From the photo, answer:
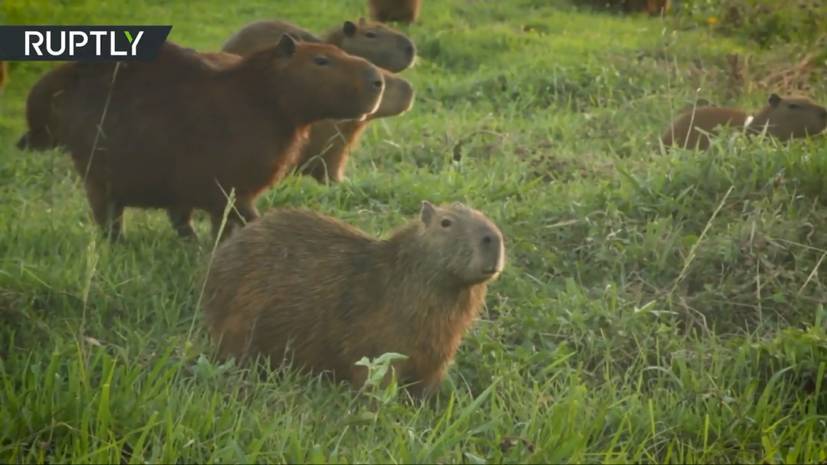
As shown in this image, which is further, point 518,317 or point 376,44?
point 376,44

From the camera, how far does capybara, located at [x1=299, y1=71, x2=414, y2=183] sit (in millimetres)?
6543

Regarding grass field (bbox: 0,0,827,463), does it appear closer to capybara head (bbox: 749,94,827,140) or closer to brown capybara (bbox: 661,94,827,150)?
brown capybara (bbox: 661,94,827,150)

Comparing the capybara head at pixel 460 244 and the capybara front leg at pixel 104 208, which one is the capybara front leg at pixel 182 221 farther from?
the capybara head at pixel 460 244

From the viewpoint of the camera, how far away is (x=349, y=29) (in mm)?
7711

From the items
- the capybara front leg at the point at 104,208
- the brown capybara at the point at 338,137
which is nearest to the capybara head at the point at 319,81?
the capybara front leg at the point at 104,208

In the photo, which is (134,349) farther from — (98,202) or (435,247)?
(98,202)

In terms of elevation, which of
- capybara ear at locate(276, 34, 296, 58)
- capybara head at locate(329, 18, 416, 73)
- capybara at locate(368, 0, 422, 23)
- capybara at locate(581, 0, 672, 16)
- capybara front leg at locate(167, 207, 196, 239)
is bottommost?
capybara at locate(368, 0, 422, 23)

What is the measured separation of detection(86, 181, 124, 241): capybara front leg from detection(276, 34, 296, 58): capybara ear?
33.3 inches

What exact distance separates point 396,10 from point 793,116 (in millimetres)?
4526

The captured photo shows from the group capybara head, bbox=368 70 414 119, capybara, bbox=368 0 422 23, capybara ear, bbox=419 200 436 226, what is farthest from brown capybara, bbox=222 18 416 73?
capybara ear, bbox=419 200 436 226

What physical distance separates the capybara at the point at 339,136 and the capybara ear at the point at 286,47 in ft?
4.47

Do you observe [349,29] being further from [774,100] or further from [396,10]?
[396,10]

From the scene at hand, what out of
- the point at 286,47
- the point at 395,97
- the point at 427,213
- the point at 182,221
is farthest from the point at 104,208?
the point at 395,97

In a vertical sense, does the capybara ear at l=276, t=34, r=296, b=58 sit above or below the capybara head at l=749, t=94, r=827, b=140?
above
